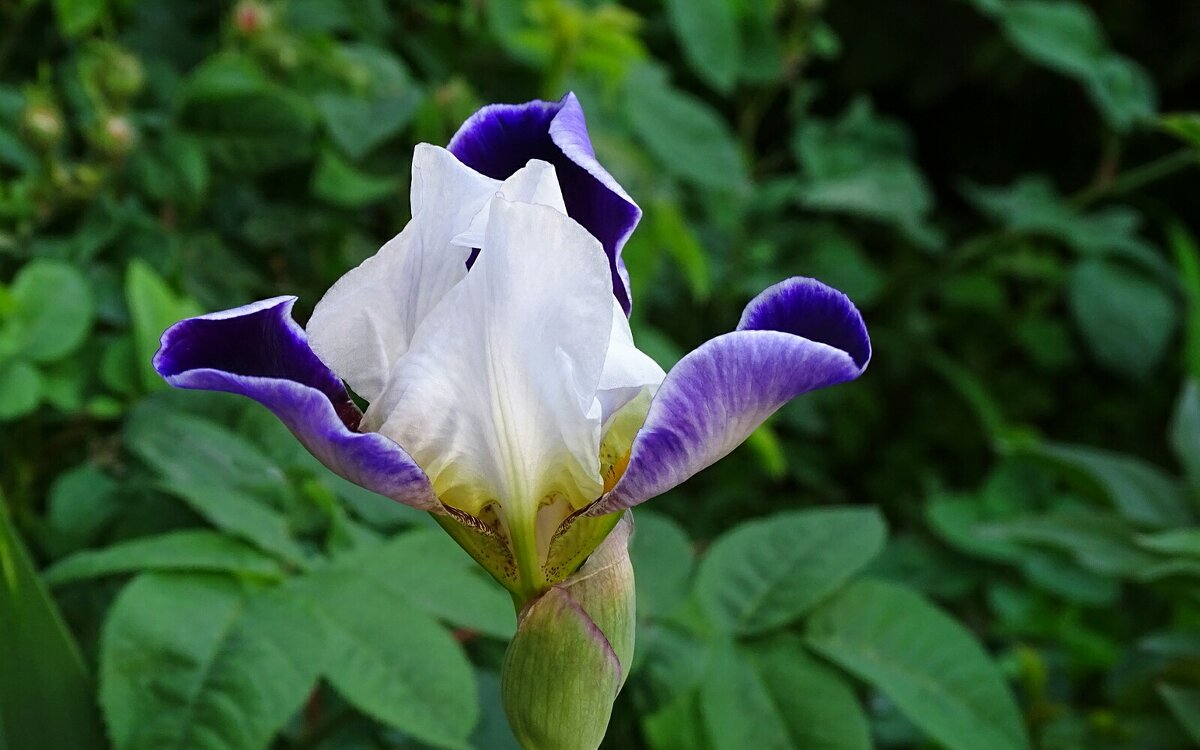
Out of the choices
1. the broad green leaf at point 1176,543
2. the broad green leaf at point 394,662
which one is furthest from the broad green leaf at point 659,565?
the broad green leaf at point 1176,543

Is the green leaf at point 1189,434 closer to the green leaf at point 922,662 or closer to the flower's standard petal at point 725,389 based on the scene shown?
the green leaf at point 922,662

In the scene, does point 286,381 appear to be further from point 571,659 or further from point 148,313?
point 148,313

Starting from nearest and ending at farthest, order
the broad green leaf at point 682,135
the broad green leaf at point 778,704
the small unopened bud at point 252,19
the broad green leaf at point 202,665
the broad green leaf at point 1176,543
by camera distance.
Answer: the broad green leaf at point 202,665, the broad green leaf at point 778,704, the broad green leaf at point 1176,543, the small unopened bud at point 252,19, the broad green leaf at point 682,135

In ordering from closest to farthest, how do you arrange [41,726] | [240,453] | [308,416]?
[308,416] < [41,726] < [240,453]

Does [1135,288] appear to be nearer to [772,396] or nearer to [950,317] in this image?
[950,317]

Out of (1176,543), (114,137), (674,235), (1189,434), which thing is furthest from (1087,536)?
(114,137)

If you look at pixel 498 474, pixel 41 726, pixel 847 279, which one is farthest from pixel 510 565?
pixel 847 279
